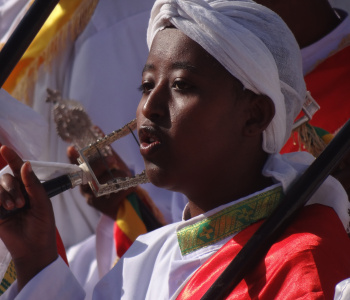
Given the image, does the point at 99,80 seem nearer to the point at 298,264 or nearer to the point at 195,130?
the point at 195,130

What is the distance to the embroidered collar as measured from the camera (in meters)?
1.92

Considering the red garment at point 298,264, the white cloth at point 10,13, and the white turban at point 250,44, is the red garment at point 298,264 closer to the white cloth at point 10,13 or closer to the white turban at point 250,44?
the white turban at point 250,44

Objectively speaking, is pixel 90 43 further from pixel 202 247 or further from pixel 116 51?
pixel 202 247

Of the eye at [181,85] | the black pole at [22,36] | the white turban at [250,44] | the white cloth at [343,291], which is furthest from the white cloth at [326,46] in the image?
the white cloth at [343,291]

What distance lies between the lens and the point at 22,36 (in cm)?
194

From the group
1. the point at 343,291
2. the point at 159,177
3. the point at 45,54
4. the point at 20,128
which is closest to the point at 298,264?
the point at 343,291

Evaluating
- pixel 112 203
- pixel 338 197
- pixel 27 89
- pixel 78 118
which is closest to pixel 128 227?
pixel 112 203

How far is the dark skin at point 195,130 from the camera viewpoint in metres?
1.91

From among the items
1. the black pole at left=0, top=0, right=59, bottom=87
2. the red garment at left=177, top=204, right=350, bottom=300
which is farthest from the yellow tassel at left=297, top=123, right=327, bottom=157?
the black pole at left=0, top=0, right=59, bottom=87

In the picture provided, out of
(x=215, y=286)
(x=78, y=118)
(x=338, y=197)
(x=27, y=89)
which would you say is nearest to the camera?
(x=215, y=286)

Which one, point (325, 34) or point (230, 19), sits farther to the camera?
point (325, 34)

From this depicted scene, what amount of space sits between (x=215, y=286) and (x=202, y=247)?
1.20 ft

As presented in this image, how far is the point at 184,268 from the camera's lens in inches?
78.8

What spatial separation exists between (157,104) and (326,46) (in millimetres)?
1304
